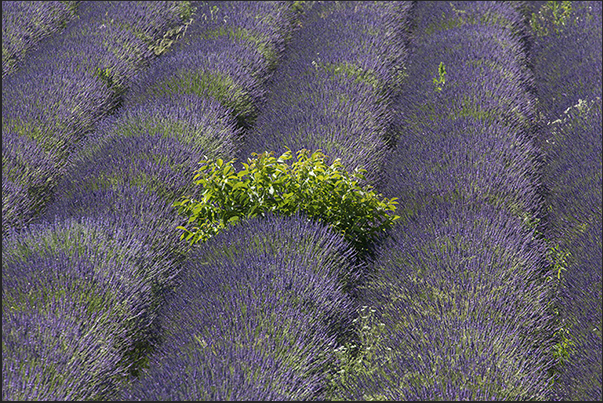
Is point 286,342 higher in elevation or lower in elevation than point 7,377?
lower

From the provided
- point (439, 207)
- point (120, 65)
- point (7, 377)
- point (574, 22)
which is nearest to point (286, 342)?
point (7, 377)

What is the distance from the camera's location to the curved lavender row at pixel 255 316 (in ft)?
7.64

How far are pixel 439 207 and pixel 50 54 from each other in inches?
153

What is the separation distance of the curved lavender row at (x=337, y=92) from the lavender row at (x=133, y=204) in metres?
0.47

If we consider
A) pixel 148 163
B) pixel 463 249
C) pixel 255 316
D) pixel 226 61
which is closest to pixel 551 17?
pixel 226 61

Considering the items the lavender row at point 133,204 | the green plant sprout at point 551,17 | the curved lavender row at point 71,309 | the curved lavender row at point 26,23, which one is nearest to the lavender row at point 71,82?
the curved lavender row at point 26,23

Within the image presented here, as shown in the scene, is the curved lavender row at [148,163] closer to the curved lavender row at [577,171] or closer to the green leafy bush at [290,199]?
the green leafy bush at [290,199]

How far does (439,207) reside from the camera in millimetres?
3586

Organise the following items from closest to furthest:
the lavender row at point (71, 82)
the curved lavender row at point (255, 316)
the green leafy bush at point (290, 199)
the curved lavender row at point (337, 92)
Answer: the curved lavender row at point (255, 316)
the green leafy bush at point (290, 199)
the lavender row at point (71, 82)
the curved lavender row at point (337, 92)

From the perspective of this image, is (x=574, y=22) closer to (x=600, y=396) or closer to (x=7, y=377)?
(x=600, y=396)

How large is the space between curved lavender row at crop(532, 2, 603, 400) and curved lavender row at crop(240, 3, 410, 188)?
1292 millimetres

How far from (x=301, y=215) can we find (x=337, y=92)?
160cm

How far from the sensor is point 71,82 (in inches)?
196

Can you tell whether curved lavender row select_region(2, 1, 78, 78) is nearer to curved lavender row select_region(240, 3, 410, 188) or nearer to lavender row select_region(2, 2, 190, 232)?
lavender row select_region(2, 2, 190, 232)
